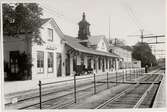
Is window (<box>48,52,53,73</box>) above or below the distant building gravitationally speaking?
below

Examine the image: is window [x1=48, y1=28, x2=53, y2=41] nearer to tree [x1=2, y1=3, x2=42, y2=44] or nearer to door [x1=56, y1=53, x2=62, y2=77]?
door [x1=56, y1=53, x2=62, y2=77]

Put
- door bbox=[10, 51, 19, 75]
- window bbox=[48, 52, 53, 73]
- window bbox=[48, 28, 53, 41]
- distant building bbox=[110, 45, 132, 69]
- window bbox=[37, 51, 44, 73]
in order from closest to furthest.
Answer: door bbox=[10, 51, 19, 75] < window bbox=[37, 51, 44, 73] < window bbox=[48, 52, 53, 73] < window bbox=[48, 28, 53, 41] < distant building bbox=[110, 45, 132, 69]

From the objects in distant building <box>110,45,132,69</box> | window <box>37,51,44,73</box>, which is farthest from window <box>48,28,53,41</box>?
distant building <box>110,45,132,69</box>

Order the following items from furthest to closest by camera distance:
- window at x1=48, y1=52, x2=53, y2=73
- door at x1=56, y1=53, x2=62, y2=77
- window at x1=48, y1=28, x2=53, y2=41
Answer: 1. door at x1=56, y1=53, x2=62, y2=77
2. window at x1=48, y1=28, x2=53, y2=41
3. window at x1=48, y1=52, x2=53, y2=73

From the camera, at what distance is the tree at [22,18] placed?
7.44 m

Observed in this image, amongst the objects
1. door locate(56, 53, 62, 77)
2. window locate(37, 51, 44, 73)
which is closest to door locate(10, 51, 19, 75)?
window locate(37, 51, 44, 73)

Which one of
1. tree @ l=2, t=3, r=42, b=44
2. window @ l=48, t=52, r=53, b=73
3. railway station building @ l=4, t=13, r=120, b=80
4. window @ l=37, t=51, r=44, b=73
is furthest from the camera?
window @ l=48, t=52, r=53, b=73

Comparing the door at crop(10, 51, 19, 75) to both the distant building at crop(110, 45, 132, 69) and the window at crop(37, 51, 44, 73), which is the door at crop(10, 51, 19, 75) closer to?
the window at crop(37, 51, 44, 73)

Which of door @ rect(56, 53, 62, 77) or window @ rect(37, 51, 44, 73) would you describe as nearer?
window @ rect(37, 51, 44, 73)

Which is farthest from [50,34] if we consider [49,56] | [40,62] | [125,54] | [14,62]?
[125,54]

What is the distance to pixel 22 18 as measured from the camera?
859cm

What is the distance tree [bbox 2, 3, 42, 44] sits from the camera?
7.44m

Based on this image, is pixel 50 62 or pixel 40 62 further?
pixel 50 62

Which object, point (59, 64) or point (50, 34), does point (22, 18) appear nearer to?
point (50, 34)
